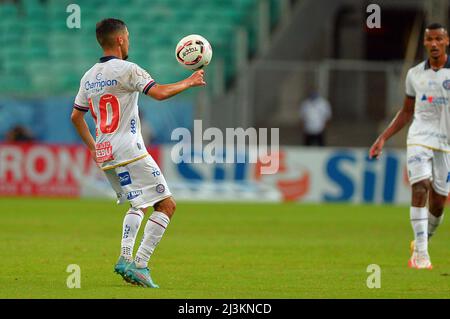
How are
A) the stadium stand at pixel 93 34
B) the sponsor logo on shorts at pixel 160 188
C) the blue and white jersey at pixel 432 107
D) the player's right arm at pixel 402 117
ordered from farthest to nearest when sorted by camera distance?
the stadium stand at pixel 93 34, the player's right arm at pixel 402 117, the blue and white jersey at pixel 432 107, the sponsor logo on shorts at pixel 160 188

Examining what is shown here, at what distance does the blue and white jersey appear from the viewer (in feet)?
39.1

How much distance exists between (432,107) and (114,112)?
3.98m

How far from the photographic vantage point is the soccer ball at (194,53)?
962 cm

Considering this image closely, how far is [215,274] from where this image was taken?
10.9m

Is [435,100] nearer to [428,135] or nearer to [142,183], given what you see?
[428,135]

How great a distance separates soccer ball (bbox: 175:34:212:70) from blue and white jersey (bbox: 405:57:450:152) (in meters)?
3.24

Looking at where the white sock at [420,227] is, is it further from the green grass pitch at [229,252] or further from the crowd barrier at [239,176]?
the crowd barrier at [239,176]

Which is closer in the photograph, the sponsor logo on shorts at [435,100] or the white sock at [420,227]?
the white sock at [420,227]

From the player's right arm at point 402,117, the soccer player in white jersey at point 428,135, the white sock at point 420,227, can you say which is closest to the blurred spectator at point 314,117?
the player's right arm at point 402,117
